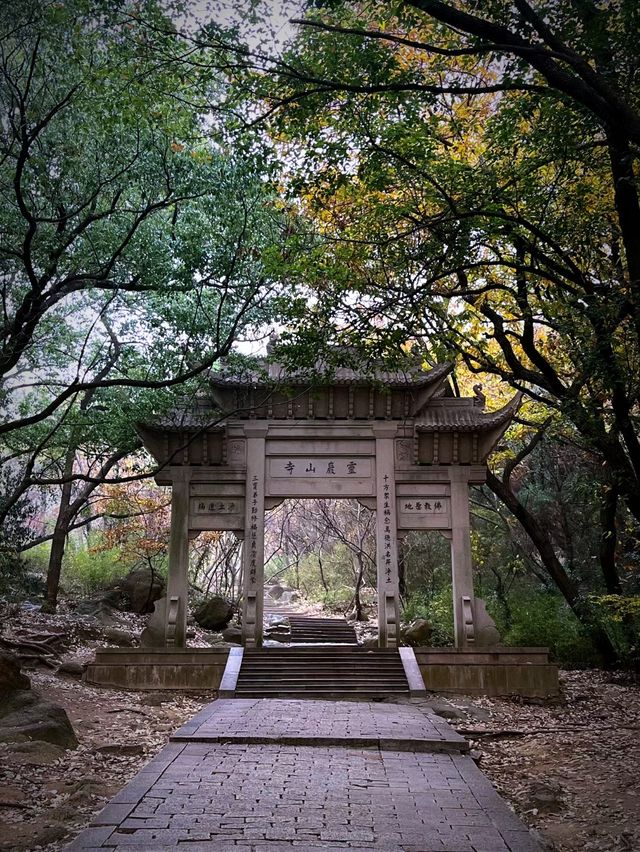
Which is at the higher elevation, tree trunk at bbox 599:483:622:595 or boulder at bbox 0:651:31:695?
tree trunk at bbox 599:483:622:595

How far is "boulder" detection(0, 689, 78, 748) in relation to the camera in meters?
8.13

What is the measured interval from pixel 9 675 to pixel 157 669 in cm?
415

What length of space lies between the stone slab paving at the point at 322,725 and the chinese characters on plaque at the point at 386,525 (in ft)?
10.3

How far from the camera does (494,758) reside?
9.06 meters

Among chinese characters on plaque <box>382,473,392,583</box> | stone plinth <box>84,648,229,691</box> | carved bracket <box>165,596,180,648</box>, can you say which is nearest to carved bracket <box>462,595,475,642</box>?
chinese characters on plaque <box>382,473,392,583</box>

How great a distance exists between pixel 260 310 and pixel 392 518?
5.17 metres

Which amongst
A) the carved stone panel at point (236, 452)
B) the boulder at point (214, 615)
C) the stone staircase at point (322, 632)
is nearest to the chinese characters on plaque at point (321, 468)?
the carved stone panel at point (236, 452)

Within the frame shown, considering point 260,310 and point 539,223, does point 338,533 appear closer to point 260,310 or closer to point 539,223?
point 260,310

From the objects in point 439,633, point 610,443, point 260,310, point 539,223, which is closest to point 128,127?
point 260,310

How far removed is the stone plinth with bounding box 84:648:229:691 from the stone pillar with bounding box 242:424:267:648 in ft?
3.56

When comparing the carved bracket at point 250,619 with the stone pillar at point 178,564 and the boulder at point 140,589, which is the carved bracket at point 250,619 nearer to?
the stone pillar at point 178,564

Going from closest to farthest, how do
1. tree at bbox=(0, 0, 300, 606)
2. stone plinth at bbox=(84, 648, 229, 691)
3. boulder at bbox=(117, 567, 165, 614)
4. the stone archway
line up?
tree at bbox=(0, 0, 300, 606) < stone plinth at bbox=(84, 648, 229, 691) < the stone archway < boulder at bbox=(117, 567, 165, 614)

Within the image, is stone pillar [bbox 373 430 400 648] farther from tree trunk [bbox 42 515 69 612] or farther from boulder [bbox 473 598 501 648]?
tree trunk [bbox 42 515 69 612]

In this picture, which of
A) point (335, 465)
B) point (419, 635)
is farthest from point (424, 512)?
point (419, 635)
